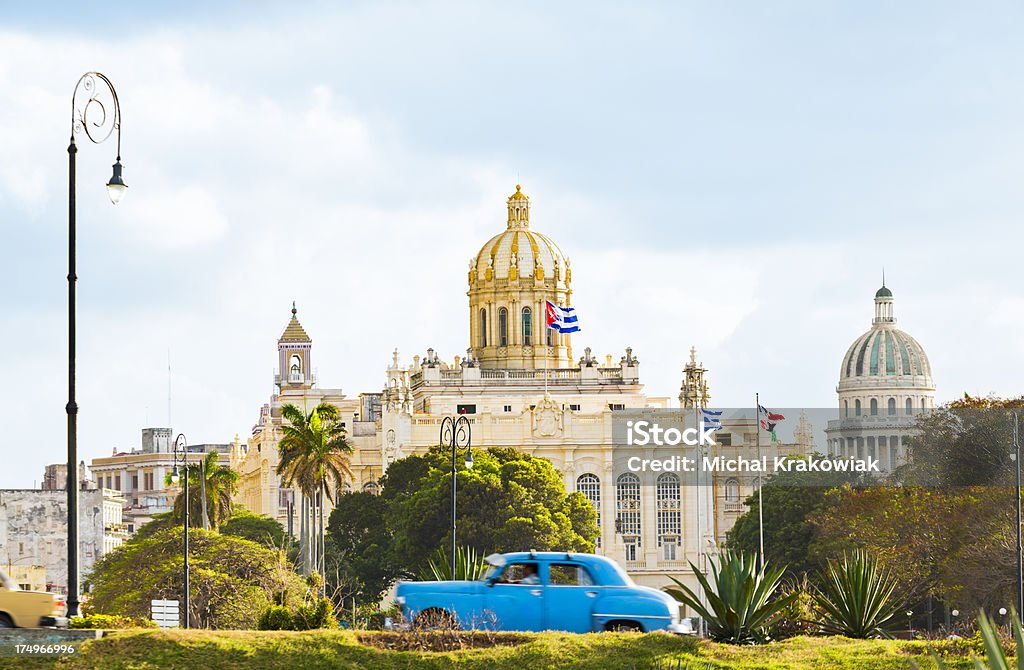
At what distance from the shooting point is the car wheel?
25.3 metres

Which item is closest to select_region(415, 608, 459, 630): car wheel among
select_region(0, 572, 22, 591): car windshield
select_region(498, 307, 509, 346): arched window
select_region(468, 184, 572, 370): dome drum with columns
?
select_region(0, 572, 22, 591): car windshield

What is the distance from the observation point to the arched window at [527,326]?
453 ft

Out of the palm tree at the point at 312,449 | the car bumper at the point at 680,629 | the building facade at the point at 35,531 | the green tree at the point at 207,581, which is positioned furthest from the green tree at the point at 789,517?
the car bumper at the point at 680,629

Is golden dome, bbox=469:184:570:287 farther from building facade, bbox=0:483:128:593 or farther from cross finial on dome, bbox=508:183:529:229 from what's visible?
building facade, bbox=0:483:128:593

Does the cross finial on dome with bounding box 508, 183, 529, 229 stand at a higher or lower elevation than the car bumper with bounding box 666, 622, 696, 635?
higher

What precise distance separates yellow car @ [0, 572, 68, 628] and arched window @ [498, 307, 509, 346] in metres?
114

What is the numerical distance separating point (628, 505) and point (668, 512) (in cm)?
248

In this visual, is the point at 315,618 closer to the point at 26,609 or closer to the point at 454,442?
the point at 26,609

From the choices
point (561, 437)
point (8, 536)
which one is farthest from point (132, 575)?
point (561, 437)

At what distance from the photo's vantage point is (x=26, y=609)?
2416 cm

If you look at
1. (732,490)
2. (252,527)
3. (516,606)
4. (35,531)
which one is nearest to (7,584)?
(516,606)

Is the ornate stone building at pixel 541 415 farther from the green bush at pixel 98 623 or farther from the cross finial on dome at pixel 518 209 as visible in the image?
the green bush at pixel 98 623

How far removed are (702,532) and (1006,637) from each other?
3657 inches

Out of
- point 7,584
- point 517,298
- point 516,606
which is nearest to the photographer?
point 7,584
